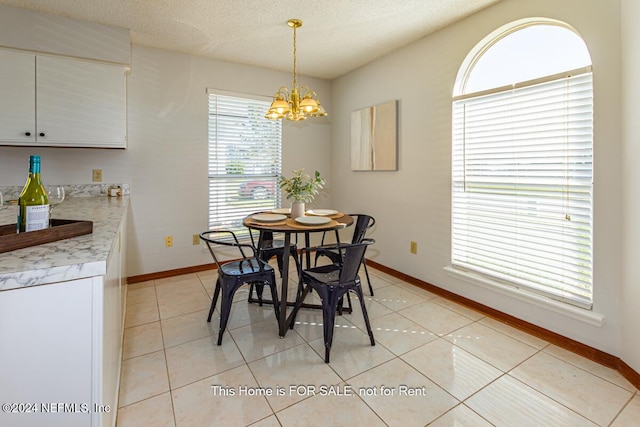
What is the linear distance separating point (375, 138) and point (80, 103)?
2.83 m

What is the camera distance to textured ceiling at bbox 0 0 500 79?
2.41 meters

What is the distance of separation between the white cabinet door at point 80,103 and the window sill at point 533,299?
10.7 ft

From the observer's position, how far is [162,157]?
3.33 m

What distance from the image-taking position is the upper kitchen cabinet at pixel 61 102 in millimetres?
2492

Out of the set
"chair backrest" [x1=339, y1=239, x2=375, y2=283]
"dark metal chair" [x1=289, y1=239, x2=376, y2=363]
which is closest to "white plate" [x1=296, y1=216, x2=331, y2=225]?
"dark metal chair" [x1=289, y1=239, x2=376, y2=363]

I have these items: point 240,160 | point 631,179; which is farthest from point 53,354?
point 240,160

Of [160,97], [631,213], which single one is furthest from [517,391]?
[160,97]

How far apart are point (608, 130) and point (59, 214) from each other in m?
3.22

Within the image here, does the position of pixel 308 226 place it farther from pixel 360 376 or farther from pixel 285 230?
pixel 360 376

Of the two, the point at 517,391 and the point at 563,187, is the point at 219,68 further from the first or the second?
the point at 517,391

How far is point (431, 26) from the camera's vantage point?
9.09 ft

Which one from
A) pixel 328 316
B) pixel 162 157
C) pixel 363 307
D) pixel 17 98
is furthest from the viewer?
pixel 162 157

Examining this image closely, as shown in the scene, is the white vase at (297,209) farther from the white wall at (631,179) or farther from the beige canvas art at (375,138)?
the white wall at (631,179)

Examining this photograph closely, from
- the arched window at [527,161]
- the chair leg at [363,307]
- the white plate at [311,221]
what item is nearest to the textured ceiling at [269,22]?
the arched window at [527,161]
